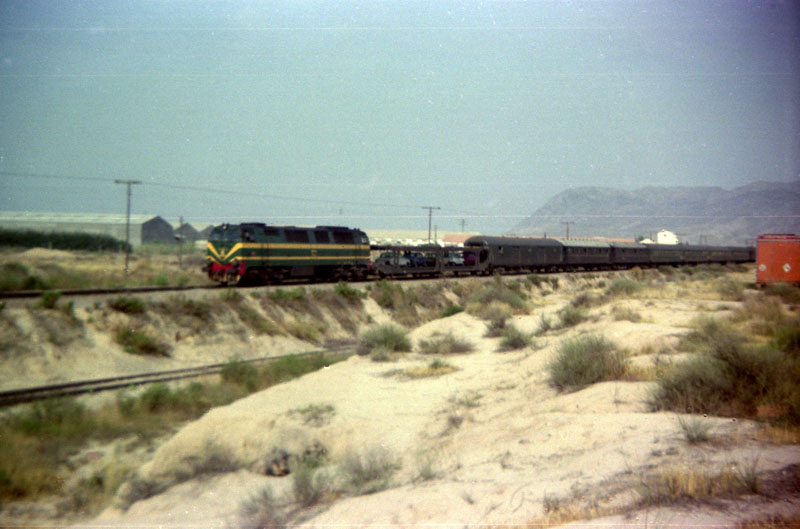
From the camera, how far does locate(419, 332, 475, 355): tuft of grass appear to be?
766 inches

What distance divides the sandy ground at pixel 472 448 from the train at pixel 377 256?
14.9 m

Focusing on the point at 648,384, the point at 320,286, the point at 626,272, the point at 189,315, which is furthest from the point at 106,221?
the point at 648,384

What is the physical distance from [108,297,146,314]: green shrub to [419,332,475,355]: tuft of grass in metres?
10.3

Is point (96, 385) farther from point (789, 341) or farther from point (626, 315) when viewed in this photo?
point (626, 315)

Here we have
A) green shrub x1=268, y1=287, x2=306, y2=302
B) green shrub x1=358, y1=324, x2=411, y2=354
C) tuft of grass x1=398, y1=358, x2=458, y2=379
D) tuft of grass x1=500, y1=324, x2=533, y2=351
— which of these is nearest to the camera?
tuft of grass x1=398, y1=358, x2=458, y2=379

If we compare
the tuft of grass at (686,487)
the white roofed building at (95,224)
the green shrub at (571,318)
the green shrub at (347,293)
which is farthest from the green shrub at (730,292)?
the white roofed building at (95,224)

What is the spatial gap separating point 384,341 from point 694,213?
63.4 metres

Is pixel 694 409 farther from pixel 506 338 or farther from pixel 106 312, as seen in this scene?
pixel 106 312

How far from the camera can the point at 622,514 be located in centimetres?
481

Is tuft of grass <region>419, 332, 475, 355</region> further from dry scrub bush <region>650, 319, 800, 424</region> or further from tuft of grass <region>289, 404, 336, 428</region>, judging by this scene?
dry scrub bush <region>650, 319, 800, 424</region>

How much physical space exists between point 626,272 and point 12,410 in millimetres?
57197

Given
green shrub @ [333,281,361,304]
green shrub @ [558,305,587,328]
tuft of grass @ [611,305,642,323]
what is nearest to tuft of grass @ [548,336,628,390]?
tuft of grass @ [611,305,642,323]

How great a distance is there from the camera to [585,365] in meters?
11.7

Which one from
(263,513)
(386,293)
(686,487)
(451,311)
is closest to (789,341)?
(686,487)
